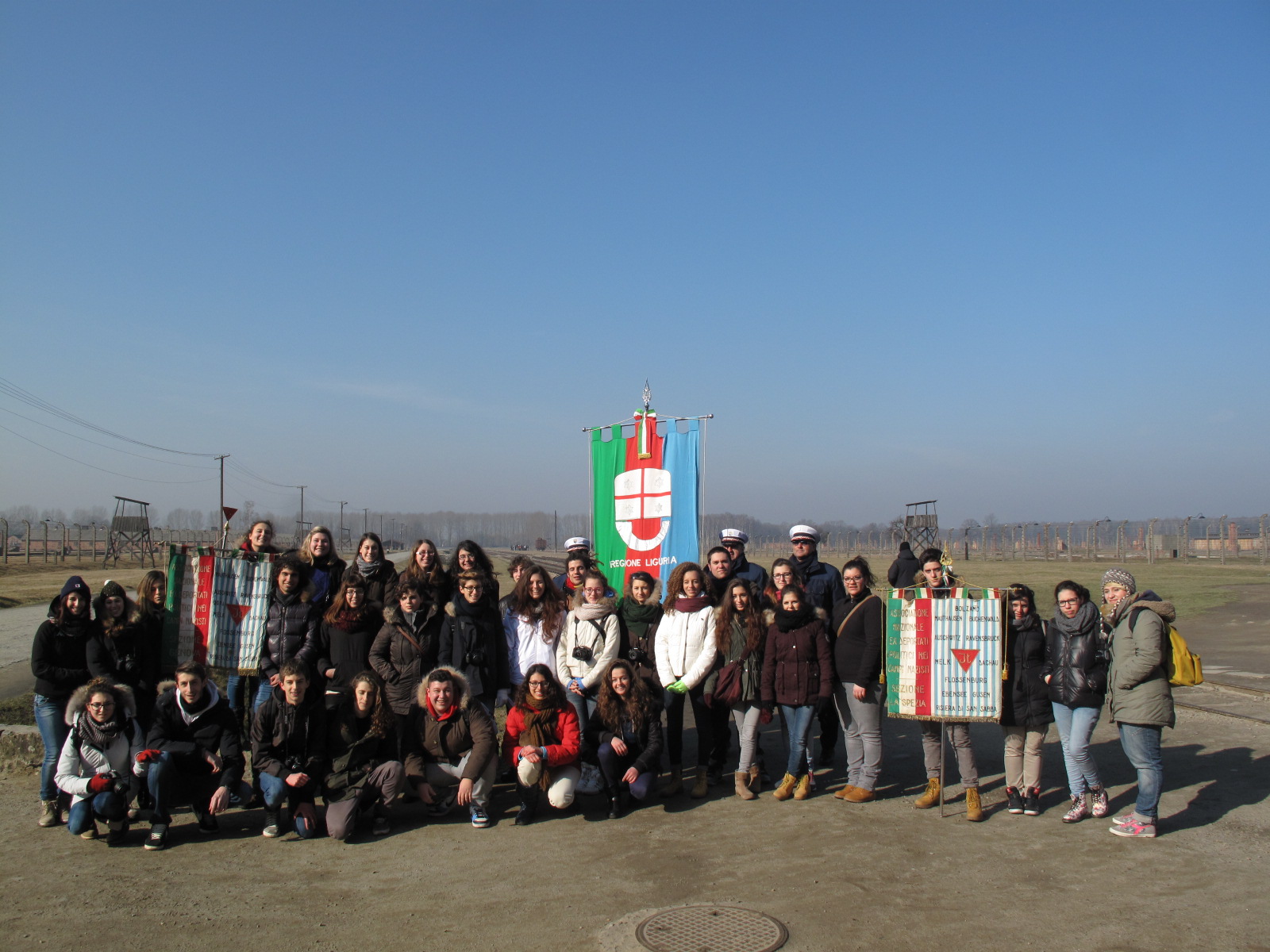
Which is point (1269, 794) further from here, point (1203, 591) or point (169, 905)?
point (1203, 591)

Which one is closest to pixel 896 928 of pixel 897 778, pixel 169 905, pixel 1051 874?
pixel 1051 874

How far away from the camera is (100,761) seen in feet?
20.3

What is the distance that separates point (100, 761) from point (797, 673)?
16.1 ft

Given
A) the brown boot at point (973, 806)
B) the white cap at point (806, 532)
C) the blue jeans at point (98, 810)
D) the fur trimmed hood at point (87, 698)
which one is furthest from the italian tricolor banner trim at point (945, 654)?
the fur trimmed hood at point (87, 698)

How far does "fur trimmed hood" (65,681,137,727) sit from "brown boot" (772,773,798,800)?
4678 mm

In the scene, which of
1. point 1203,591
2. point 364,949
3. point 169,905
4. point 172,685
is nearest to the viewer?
point 364,949

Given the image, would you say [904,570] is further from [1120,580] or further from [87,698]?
[87,698]

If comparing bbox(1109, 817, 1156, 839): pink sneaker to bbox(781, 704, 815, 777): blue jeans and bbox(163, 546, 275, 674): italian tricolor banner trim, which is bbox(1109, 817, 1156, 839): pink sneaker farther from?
bbox(163, 546, 275, 674): italian tricolor banner trim

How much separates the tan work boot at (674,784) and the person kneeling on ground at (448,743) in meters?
1.38

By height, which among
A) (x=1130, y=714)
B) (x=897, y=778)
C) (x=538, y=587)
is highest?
(x=538, y=587)

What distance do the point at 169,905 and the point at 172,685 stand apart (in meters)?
2.13

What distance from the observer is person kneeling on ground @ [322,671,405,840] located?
20.4ft

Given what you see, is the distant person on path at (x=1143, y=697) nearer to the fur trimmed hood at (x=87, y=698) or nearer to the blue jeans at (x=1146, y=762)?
the blue jeans at (x=1146, y=762)

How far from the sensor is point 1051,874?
5.32 m
